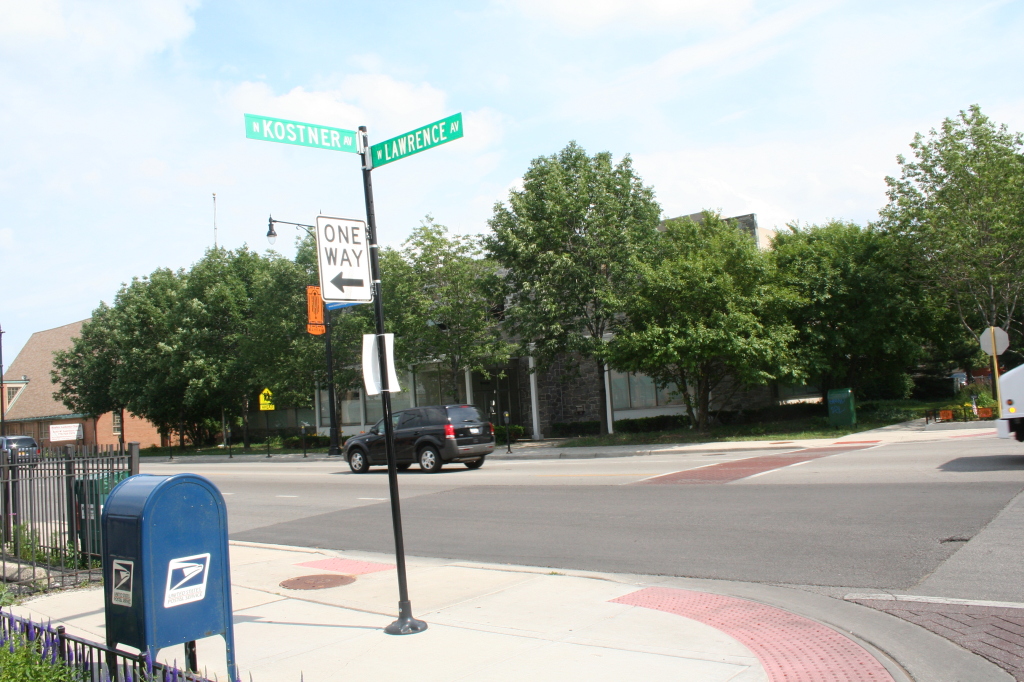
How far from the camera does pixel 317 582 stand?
8734mm

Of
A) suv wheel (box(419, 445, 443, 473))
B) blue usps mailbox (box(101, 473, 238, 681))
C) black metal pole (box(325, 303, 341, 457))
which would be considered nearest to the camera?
blue usps mailbox (box(101, 473, 238, 681))

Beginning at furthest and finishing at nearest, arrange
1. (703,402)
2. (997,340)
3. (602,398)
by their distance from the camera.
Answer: (602,398) → (703,402) → (997,340)

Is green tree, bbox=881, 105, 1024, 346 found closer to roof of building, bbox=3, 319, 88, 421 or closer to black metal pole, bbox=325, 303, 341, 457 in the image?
black metal pole, bbox=325, 303, 341, 457

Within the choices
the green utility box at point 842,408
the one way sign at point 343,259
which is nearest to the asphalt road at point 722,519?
the one way sign at point 343,259

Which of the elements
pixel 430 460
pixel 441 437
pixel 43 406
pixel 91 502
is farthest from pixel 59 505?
pixel 43 406

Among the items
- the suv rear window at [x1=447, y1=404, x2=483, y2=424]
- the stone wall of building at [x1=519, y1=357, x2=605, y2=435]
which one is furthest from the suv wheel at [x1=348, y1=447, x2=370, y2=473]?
the stone wall of building at [x1=519, y1=357, x2=605, y2=435]

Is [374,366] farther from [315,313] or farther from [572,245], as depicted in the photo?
[315,313]

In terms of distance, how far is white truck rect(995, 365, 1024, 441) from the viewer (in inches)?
551

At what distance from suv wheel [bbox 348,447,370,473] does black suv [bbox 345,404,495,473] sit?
51.4 inches

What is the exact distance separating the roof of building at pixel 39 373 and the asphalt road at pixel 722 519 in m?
51.1

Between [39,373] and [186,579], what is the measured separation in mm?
72029

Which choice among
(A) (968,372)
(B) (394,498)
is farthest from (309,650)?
(A) (968,372)

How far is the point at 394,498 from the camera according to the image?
6.42 meters

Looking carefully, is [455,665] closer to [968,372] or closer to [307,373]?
[307,373]
